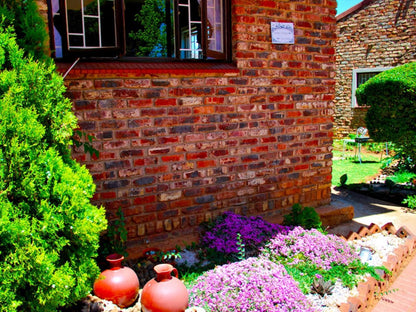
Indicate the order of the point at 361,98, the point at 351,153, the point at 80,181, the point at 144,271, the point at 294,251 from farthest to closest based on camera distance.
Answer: the point at 351,153, the point at 361,98, the point at 294,251, the point at 144,271, the point at 80,181

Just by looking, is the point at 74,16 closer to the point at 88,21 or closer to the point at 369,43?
the point at 88,21

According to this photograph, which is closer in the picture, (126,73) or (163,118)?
(126,73)

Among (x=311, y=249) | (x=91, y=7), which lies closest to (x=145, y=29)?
(x=91, y=7)

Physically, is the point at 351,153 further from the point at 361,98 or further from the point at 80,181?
the point at 80,181

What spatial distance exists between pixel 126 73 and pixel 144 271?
1.89m

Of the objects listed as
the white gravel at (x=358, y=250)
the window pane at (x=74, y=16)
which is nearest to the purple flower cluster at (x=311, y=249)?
the white gravel at (x=358, y=250)

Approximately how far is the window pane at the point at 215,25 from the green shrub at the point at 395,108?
15.6 ft

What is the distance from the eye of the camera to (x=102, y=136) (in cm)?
360

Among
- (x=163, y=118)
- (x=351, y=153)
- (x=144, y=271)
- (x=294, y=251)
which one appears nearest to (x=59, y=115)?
(x=163, y=118)

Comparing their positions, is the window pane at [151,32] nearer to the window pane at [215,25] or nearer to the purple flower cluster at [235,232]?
the window pane at [215,25]

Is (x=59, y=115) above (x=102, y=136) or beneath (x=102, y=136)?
above

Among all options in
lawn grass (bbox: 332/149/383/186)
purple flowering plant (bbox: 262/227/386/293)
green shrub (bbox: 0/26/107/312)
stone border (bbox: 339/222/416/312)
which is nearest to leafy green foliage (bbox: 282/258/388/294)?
purple flowering plant (bbox: 262/227/386/293)

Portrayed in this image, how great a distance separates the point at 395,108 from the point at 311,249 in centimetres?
485

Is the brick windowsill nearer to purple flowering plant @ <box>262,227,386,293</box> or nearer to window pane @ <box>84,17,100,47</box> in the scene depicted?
window pane @ <box>84,17,100,47</box>
